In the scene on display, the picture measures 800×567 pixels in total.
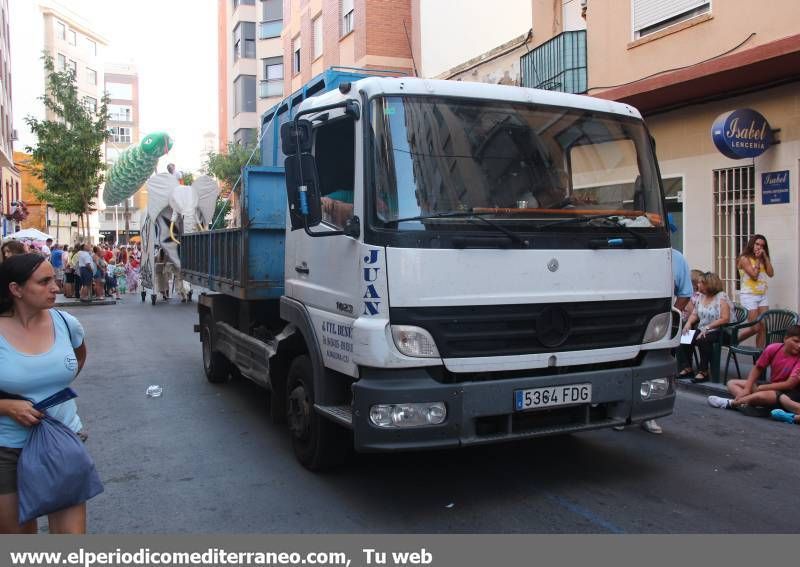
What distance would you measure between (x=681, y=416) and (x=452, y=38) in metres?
16.1

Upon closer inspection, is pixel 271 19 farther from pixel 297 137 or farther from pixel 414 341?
pixel 414 341

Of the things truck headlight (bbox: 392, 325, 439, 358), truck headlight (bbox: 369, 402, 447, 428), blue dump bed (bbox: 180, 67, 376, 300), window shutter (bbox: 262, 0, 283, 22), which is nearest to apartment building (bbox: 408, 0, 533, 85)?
blue dump bed (bbox: 180, 67, 376, 300)

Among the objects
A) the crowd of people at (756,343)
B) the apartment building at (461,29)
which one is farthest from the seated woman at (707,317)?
the apartment building at (461,29)

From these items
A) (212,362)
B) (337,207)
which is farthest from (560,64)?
(337,207)

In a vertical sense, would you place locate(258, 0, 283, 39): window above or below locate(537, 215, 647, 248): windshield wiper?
above

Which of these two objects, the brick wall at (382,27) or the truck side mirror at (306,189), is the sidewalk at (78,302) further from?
the truck side mirror at (306,189)

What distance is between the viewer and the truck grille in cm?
416

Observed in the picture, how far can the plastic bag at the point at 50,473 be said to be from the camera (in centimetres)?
293

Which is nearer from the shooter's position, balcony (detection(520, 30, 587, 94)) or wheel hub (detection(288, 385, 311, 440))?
wheel hub (detection(288, 385, 311, 440))

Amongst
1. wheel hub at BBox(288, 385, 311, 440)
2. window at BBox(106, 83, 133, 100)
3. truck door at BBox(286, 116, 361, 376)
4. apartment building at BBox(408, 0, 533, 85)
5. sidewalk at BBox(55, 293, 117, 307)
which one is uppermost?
window at BBox(106, 83, 133, 100)

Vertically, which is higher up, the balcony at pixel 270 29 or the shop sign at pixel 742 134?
the balcony at pixel 270 29

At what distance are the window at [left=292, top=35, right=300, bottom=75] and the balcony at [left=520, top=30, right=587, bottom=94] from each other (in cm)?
1670

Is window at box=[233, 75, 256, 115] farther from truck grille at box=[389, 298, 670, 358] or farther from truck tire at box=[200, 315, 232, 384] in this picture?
truck grille at box=[389, 298, 670, 358]

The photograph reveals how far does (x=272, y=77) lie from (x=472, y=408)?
117ft
